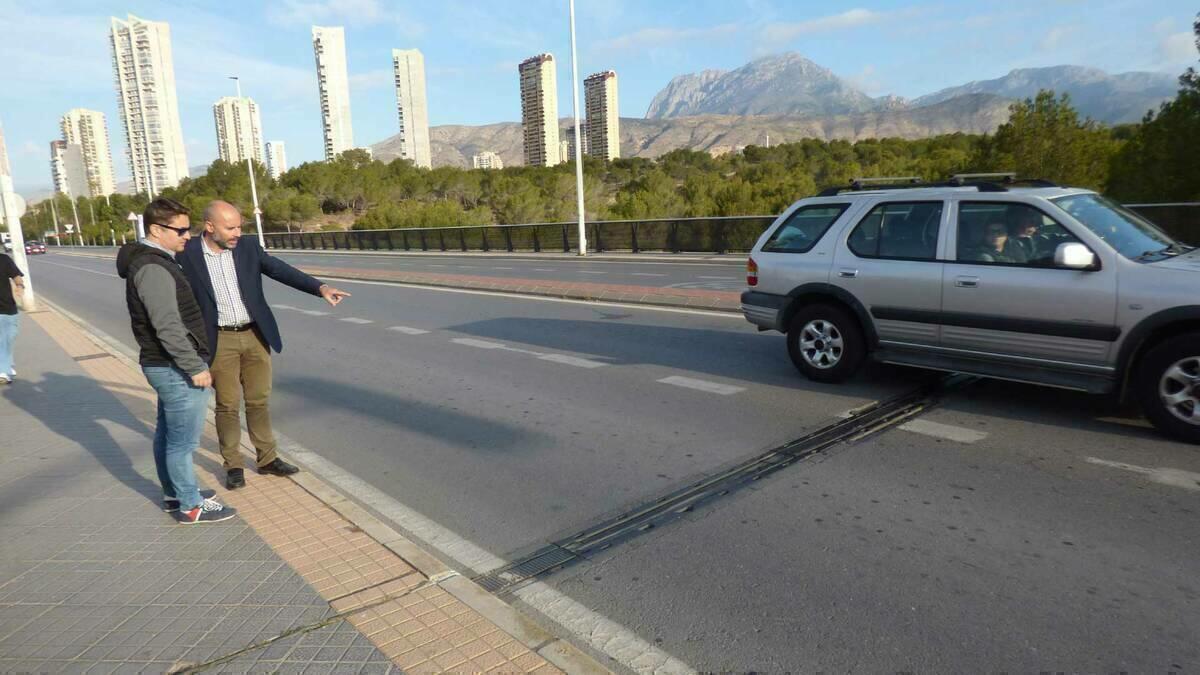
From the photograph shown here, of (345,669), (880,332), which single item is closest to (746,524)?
(345,669)

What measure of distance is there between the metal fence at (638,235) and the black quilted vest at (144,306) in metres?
18.1

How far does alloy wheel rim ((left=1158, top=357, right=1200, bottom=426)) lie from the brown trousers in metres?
5.95

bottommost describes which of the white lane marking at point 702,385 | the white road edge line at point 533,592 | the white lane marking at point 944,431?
the white road edge line at point 533,592

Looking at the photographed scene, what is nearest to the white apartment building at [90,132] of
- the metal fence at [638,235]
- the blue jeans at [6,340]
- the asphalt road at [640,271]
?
the metal fence at [638,235]

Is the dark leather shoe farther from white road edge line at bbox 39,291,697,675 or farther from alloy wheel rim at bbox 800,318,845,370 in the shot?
alloy wheel rim at bbox 800,318,845,370

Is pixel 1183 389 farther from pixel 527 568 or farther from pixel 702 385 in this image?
pixel 527 568

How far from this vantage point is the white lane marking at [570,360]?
27.0 feet

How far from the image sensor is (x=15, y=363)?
9.76 metres

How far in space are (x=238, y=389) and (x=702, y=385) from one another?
405 centimetres

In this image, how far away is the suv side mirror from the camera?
5.11 metres

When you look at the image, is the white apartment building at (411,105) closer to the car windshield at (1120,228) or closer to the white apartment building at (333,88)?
the white apartment building at (333,88)

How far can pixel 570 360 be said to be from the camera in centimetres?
855

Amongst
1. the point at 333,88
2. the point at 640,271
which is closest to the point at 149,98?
the point at 333,88

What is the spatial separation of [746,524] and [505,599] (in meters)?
1.41
